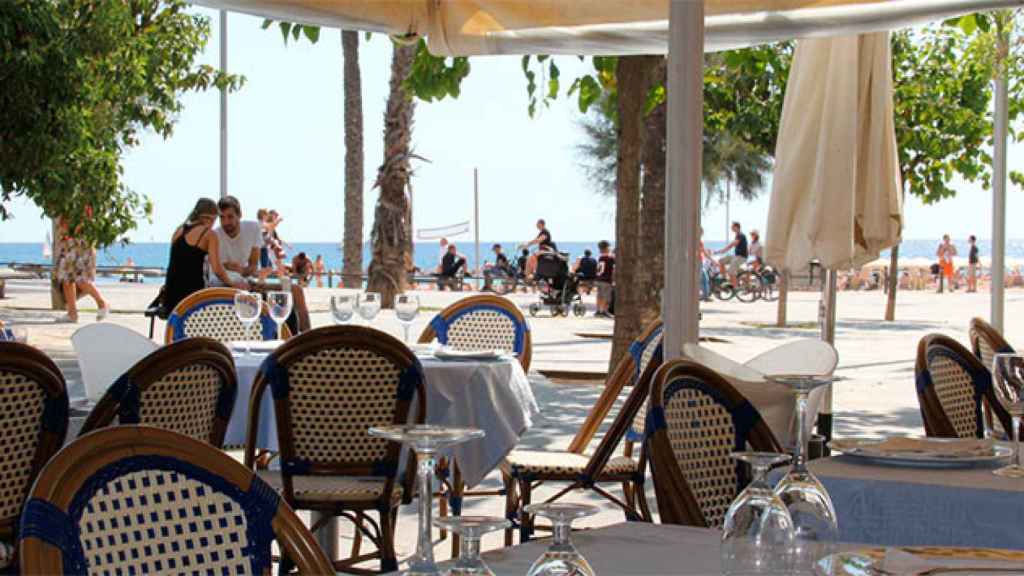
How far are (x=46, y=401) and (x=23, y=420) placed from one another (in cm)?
8

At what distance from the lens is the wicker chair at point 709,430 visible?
12.6 feet

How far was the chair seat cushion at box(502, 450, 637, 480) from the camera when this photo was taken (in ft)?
19.7

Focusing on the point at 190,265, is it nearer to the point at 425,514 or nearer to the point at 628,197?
the point at 628,197

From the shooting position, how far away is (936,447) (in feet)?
11.9

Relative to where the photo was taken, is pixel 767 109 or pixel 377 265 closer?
pixel 767 109

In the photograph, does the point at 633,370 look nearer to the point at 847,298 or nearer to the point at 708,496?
the point at 708,496

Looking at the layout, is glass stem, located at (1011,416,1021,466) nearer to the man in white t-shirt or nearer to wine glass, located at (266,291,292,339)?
wine glass, located at (266,291,292,339)

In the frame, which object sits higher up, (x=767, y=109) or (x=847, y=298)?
(x=767, y=109)

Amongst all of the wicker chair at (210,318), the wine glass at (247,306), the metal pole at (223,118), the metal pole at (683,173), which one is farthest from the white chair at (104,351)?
the metal pole at (223,118)

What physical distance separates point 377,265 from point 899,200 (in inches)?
731

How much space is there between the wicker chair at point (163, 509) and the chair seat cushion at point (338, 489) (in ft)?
8.54

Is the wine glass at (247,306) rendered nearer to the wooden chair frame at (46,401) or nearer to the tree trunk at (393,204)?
the wooden chair frame at (46,401)

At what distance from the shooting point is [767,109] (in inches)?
810

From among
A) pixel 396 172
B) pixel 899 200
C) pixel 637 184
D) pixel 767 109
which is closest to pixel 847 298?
pixel 396 172
